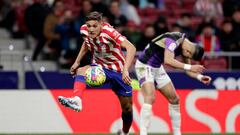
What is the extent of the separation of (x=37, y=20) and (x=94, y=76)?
310 inches

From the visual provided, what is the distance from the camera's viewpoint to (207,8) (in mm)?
22594

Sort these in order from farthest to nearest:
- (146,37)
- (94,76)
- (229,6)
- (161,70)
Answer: (229,6) < (146,37) < (161,70) < (94,76)

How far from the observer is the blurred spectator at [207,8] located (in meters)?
22.5

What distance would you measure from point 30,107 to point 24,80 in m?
2.13

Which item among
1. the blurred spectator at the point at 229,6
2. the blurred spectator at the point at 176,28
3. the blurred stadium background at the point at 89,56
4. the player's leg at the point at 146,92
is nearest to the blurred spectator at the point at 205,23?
the blurred stadium background at the point at 89,56

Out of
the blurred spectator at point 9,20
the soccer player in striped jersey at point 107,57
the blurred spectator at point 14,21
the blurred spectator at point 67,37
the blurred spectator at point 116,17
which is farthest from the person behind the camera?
the blurred spectator at point 9,20

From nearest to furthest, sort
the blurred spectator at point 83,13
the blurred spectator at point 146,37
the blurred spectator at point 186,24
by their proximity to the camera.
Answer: the blurred spectator at point 146,37 → the blurred spectator at point 83,13 → the blurred spectator at point 186,24

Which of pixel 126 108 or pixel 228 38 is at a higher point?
pixel 126 108

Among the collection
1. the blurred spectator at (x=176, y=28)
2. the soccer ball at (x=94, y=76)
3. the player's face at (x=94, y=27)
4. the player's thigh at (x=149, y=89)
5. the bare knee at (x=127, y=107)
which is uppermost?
the player's face at (x=94, y=27)

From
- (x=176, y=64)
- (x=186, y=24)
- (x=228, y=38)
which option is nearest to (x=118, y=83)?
(x=176, y=64)

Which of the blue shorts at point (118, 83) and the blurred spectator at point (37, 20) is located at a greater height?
the blue shorts at point (118, 83)

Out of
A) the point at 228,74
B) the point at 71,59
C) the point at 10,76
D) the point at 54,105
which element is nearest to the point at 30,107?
the point at 54,105

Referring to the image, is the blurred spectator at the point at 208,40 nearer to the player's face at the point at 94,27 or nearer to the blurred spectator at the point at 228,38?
the blurred spectator at the point at 228,38

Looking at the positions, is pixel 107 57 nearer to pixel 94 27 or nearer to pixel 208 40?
pixel 94 27
